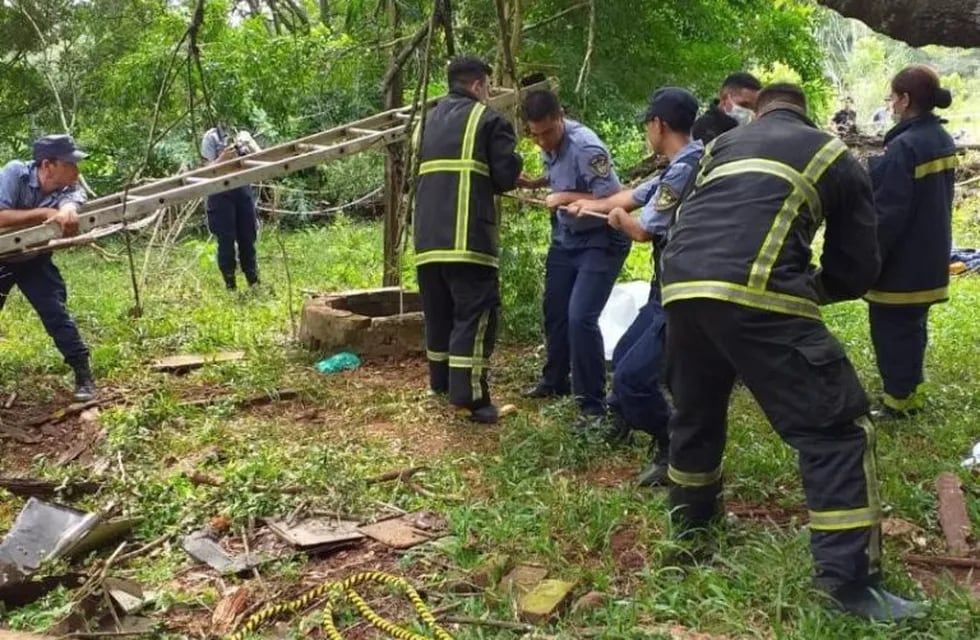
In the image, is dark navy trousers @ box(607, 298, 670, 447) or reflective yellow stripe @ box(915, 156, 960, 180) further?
reflective yellow stripe @ box(915, 156, 960, 180)

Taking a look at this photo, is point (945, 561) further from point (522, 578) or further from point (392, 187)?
point (392, 187)

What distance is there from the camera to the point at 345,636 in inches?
133

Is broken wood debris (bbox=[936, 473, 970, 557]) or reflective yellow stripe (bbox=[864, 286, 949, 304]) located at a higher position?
reflective yellow stripe (bbox=[864, 286, 949, 304])

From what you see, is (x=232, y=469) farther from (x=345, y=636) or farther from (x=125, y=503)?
(x=345, y=636)

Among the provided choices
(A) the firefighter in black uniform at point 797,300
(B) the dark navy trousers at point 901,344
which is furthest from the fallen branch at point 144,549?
(B) the dark navy trousers at point 901,344

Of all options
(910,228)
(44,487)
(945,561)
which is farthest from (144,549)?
(910,228)

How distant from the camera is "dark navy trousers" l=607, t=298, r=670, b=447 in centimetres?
445

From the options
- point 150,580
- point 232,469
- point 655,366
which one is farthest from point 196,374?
point 655,366

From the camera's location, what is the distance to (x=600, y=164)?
534cm

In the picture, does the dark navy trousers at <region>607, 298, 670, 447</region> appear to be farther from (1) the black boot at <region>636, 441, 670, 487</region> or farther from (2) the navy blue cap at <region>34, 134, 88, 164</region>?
(2) the navy blue cap at <region>34, 134, 88, 164</region>

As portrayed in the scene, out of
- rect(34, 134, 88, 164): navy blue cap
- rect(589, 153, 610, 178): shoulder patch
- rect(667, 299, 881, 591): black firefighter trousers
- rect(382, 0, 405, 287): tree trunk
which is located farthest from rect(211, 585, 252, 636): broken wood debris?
rect(382, 0, 405, 287): tree trunk

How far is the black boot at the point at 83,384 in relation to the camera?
6.19 m

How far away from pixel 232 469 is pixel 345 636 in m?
1.69

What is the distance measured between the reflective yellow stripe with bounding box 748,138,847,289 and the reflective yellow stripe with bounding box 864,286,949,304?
228 centimetres
